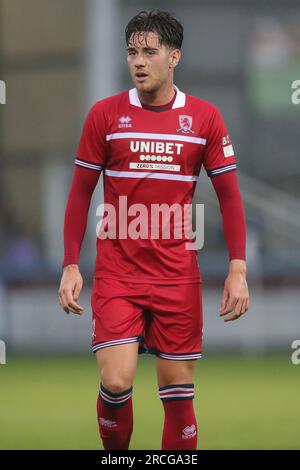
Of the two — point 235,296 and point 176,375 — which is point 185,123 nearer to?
point 235,296

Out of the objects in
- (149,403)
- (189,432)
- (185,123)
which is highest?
(185,123)

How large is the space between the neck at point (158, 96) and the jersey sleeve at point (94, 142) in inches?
9.7

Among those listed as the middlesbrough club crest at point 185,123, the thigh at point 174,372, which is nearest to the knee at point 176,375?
the thigh at point 174,372

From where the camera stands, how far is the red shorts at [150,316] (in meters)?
7.31

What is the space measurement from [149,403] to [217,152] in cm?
492

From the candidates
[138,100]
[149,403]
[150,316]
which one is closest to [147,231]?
[150,316]

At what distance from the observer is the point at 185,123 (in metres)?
7.41

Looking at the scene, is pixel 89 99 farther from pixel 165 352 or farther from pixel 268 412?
pixel 165 352

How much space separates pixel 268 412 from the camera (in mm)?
11094

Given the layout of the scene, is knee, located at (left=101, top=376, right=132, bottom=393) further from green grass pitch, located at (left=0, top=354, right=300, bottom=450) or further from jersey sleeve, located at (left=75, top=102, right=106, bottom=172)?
green grass pitch, located at (left=0, top=354, right=300, bottom=450)

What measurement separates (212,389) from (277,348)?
361cm

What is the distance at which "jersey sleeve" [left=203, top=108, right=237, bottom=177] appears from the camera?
744cm

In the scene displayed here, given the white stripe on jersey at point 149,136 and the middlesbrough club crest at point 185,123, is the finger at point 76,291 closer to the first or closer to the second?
the white stripe on jersey at point 149,136
